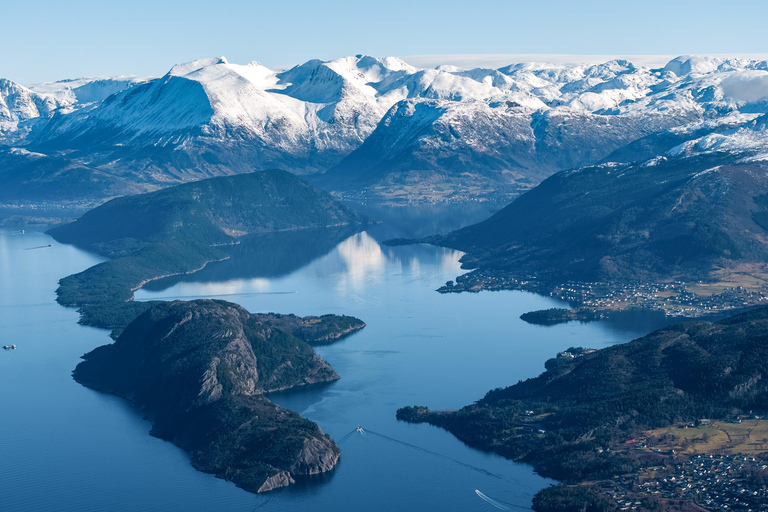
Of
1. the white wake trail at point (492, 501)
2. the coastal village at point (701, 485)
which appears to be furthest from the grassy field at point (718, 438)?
the white wake trail at point (492, 501)

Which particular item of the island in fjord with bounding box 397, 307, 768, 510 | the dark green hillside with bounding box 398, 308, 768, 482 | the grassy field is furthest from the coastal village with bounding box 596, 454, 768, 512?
the dark green hillside with bounding box 398, 308, 768, 482

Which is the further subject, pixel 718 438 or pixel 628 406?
pixel 628 406

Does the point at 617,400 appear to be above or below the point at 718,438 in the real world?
below

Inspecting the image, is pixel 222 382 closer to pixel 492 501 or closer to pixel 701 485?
pixel 492 501

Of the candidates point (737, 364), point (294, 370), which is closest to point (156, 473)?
point (294, 370)

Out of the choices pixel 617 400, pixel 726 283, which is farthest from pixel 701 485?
pixel 726 283

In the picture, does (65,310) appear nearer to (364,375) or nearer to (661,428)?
(364,375)
